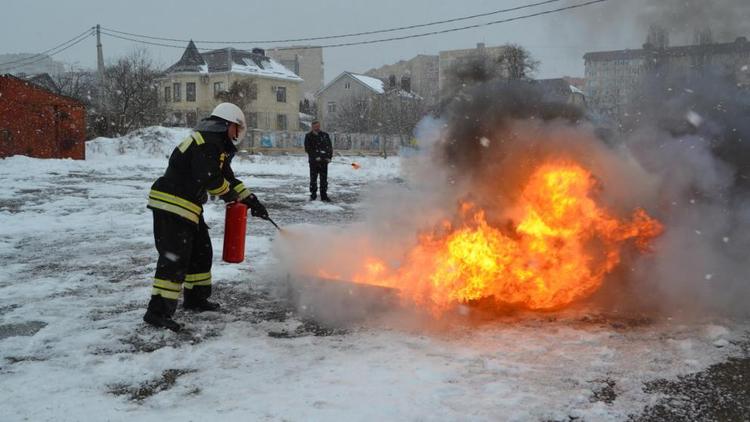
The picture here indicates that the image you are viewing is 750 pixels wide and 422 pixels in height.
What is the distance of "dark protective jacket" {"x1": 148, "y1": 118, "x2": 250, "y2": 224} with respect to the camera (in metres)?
4.84

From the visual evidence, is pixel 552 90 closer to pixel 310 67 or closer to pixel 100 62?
pixel 100 62

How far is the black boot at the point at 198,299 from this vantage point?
17.4 feet

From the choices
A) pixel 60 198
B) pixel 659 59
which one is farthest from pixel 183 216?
pixel 60 198

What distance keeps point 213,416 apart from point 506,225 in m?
2.94

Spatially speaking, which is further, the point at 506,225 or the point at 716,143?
the point at 716,143

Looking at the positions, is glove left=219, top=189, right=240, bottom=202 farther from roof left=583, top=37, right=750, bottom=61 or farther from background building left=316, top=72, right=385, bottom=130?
background building left=316, top=72, right=385, bottom=130

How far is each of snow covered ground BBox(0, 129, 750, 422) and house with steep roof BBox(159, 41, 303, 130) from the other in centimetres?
4279

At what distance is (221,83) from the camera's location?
48.1 meters

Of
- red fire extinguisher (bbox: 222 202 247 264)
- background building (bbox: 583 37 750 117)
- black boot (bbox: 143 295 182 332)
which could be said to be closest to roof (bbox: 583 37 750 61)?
background building (bbox: 583 37 750 117)

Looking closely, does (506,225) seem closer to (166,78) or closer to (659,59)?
(659,59)

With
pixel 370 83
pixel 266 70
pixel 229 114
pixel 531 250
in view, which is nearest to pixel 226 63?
pixel 266 70

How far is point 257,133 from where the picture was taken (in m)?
40.9

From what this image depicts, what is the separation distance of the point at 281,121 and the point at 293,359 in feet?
162

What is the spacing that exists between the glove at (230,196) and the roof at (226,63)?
1756 inches
